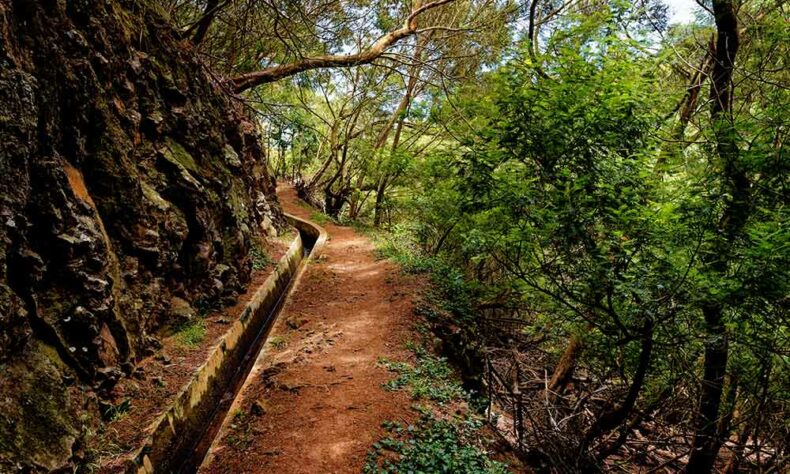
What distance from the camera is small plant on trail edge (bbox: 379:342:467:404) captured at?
5434 mm

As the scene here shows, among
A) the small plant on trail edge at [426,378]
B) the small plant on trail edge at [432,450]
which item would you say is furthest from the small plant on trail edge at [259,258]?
the small plant on trail edge at [432,450]

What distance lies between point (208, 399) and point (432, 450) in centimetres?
A: 330

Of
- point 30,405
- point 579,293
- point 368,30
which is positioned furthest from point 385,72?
point 30,405

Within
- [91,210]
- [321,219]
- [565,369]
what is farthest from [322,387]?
[321,219]

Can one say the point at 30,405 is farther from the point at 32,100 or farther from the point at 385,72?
the point at 385,72

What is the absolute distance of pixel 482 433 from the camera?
487 centimetres

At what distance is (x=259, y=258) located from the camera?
409 inches

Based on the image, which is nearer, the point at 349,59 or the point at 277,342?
the point at 277,342

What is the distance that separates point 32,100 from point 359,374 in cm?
486

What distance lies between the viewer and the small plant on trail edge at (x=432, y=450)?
4.09 metres

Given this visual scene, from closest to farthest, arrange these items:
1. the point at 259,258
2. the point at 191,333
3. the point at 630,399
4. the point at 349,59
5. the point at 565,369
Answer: the point at 630,399
the point at 191,333
the point at 565,369
the point at 349,59
the point at 259,258

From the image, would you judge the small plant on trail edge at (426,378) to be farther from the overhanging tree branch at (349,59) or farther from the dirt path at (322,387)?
the overhanging tree branch at (349,59)

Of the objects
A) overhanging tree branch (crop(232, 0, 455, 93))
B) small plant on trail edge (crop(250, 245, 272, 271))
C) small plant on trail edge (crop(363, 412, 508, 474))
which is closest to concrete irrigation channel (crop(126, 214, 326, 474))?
small plant on trail edge (crop(250, 245, 272, 271))

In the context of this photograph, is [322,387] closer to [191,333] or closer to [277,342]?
[277,342]
